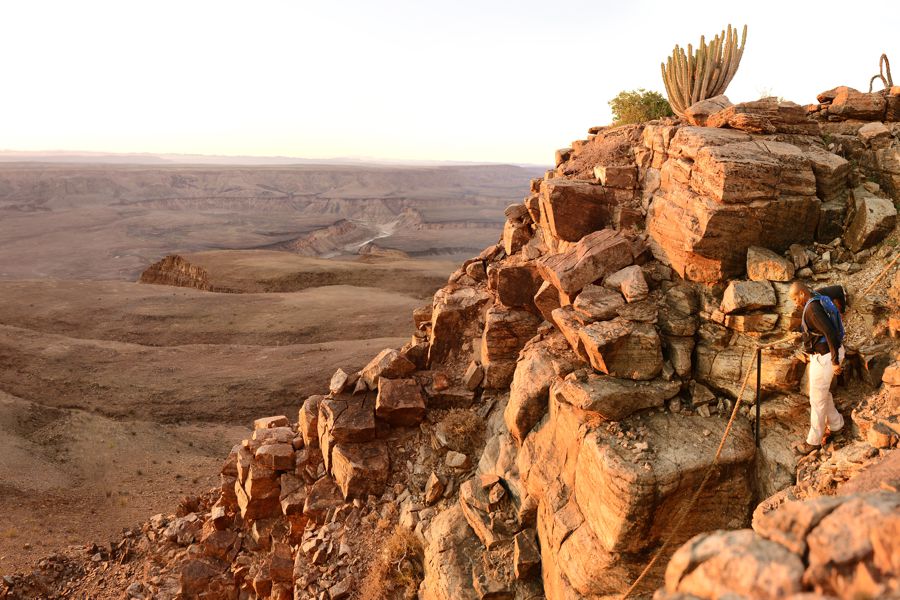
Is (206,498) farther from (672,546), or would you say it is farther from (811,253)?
(811,253)

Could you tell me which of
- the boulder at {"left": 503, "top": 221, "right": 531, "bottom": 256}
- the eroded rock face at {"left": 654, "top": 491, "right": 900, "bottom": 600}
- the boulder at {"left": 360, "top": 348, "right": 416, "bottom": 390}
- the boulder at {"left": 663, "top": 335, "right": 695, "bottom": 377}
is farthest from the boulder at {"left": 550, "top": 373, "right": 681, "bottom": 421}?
the boulder at {"left": 503, "top": 221, "right": 531, "bottom": 256}

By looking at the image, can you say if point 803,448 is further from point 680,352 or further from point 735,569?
point 735,569

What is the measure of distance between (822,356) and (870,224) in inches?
97.5

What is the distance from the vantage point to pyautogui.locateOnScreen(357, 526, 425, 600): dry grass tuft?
8.52m

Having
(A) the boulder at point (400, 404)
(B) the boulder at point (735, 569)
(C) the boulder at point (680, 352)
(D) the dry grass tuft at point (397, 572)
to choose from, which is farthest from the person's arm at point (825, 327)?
(A) the boulder at point (400, 404)

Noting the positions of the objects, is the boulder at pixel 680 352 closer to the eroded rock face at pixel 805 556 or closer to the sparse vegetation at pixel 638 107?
the eroded rock face at pixel 805 556

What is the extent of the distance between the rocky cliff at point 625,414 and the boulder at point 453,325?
0.16 feet

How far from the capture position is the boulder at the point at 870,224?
7383mm

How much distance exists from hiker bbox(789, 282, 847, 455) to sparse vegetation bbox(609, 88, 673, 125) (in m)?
8.69

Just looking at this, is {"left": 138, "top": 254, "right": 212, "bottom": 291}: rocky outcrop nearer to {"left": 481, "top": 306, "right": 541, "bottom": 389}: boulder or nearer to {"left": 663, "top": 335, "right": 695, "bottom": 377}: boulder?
{"left": 481, "top": 306, "right": 541, "bottom": 389}: boulder

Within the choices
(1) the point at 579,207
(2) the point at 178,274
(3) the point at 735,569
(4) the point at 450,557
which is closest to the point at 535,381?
(4) the point at 450,557

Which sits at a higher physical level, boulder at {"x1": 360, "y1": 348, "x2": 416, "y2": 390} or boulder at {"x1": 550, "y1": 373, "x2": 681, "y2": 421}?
boulder at {"x1": 550, "y1": 373, "x2": 681, "y2": 421}

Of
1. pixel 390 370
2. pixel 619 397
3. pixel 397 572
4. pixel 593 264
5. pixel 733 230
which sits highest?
pixel 733 230

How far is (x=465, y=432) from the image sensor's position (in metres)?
9.90
